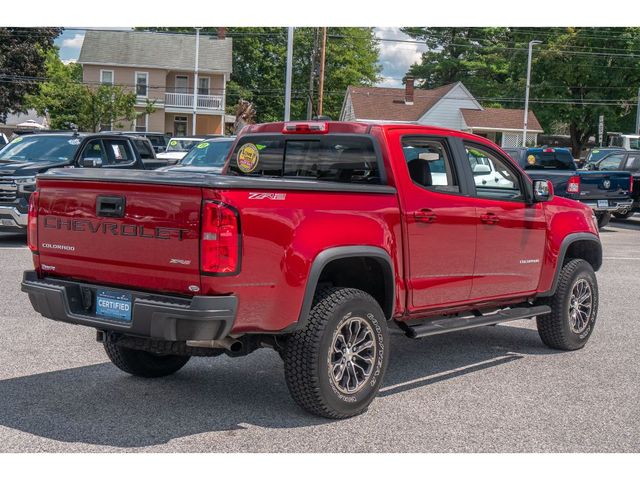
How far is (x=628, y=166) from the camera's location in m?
26.5

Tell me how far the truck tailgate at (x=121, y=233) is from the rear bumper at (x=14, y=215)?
9.98 metres

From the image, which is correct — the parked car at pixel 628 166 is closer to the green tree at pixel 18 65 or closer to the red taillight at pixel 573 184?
the red taillight at pixel 573 184

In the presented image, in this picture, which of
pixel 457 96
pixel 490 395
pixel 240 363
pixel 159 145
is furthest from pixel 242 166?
pixel 457 96

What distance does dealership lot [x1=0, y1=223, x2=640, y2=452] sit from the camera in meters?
5.54

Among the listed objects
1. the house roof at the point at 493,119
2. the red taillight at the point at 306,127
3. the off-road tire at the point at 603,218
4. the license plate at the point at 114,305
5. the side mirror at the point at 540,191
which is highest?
the house roof at the point at 493,119

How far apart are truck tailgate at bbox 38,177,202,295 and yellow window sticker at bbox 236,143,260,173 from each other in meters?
1.88

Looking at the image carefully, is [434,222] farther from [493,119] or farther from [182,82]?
[493,119]

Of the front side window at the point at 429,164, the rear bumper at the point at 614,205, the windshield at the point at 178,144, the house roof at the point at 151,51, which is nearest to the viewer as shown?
the front side window at the point at 429,164

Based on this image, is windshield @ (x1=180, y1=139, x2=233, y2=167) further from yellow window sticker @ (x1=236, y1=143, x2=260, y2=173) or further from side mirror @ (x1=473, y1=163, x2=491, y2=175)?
yellow window sticker @ (x1=236, y1=143, x2=260, y2=173)

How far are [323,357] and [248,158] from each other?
7.50ft

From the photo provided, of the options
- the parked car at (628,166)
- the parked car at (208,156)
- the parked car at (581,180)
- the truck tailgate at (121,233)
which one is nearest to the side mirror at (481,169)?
the truck tailgate at (121,233)

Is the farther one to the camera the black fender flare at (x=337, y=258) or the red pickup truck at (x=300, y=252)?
the black fender flare at (x=337, y=258)

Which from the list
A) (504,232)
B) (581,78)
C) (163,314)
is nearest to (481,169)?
(504,232)

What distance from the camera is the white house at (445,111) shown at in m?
68.7
